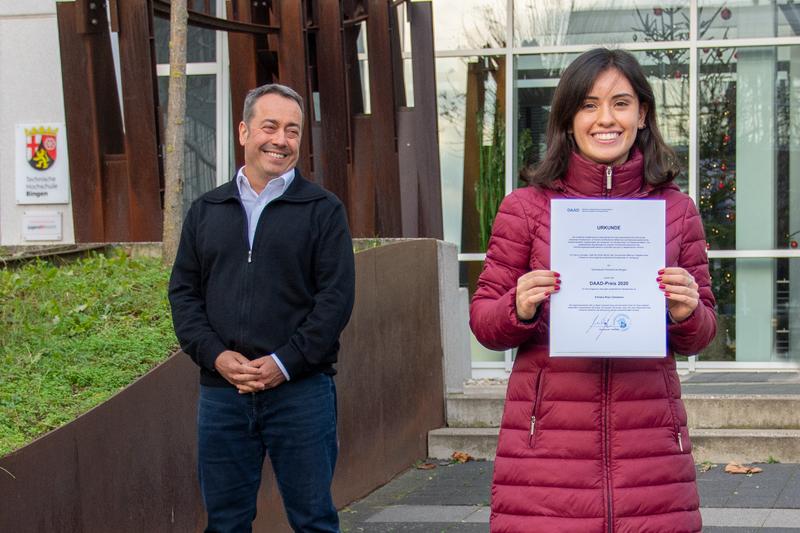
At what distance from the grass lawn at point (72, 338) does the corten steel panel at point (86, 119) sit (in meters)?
1.61

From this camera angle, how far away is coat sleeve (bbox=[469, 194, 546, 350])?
331 centimetres

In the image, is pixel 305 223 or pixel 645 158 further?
pixel 305 223

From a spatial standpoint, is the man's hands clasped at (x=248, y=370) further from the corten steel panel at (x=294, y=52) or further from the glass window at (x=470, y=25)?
the glass window at (x=470, y=25)

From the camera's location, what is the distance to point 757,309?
12.1 m

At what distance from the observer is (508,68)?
12555 mm

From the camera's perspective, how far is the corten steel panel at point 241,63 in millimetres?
10516

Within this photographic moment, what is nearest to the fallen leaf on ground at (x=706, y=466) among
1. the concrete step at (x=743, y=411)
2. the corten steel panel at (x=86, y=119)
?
Result: the concrete step at (x=743, y=411)

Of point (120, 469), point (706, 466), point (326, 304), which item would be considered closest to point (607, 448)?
point (326, 304)

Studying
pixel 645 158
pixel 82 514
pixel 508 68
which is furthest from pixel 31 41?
pixel 645 158

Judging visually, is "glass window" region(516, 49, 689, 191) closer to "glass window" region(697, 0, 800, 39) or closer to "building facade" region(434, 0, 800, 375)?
"building facade" region(434, 0, 800, 375)

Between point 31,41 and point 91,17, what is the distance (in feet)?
6.46

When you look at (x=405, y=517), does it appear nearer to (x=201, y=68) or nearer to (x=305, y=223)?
(x=305, y=223)

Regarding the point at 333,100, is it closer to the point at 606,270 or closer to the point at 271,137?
the point at 271,137

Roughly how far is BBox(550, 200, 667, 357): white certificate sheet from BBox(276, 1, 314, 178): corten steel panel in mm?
7051
